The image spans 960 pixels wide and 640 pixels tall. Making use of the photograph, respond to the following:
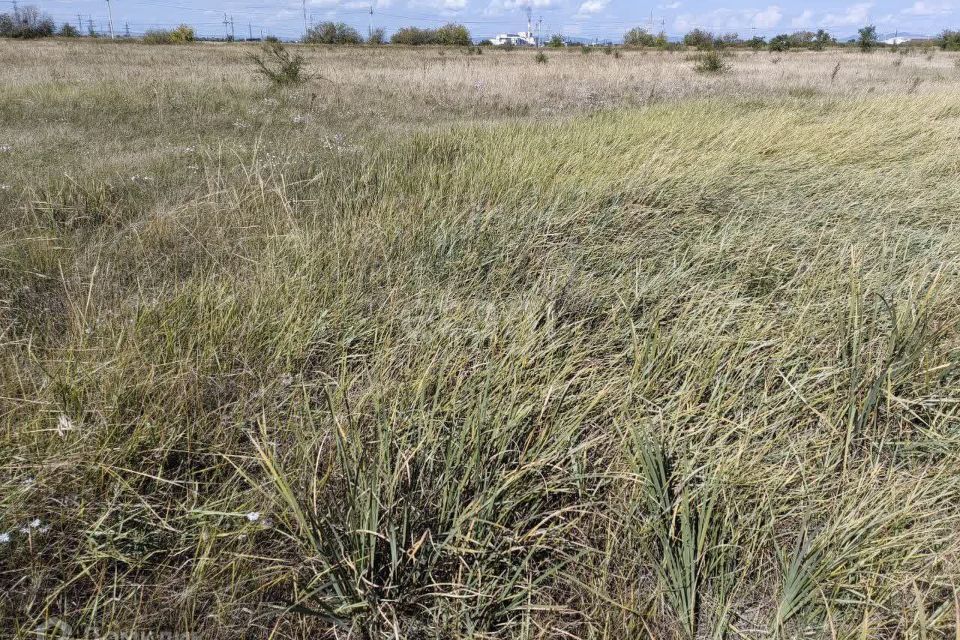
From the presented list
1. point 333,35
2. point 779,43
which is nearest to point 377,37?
point 333,35

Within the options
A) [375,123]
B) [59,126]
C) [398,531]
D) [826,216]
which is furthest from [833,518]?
[59,126]

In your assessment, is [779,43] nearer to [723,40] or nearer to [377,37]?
[723,40]

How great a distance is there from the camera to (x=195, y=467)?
1.46 m

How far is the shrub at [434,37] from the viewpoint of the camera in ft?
159

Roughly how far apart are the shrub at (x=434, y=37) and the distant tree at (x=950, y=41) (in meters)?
34.3

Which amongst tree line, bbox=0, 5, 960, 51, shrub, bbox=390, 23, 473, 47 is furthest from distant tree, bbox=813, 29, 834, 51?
shrub, bbox=390, 23, 473, 47

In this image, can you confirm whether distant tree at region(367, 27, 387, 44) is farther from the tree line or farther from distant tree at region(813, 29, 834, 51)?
distant tree at region(813, 29, 834, 51)

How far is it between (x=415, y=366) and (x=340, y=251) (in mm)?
983

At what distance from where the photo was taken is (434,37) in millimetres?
49500

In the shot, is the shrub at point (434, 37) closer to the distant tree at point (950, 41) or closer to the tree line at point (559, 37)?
the tree line at point (559, 37)

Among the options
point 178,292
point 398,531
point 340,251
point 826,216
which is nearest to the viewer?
point 398,531

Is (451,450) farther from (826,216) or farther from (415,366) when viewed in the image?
(826,216)

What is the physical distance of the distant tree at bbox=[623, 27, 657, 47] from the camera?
39219 millimetres

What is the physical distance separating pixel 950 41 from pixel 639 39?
19.1m
